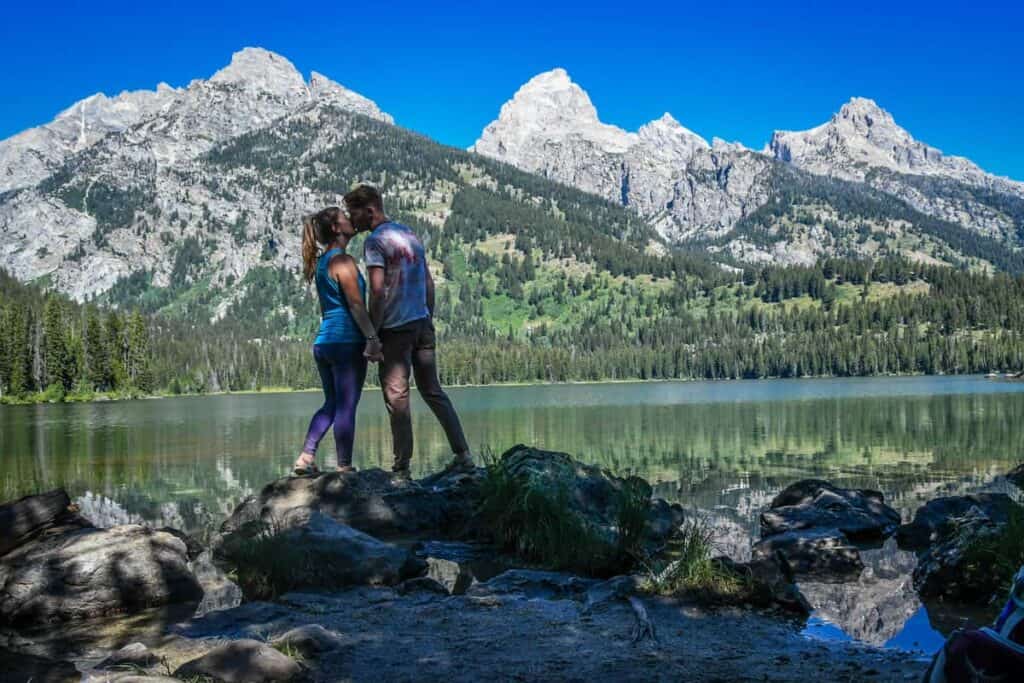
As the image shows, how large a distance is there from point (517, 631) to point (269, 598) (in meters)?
2.86

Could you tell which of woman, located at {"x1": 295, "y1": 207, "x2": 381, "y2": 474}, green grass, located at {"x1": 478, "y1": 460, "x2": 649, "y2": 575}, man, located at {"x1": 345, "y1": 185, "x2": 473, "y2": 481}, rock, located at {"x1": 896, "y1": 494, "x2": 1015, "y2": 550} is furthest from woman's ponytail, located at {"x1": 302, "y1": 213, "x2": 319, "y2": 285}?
rock, located at {"x1": 896, "y1": 494, "x2": 1015, "y2": 550}

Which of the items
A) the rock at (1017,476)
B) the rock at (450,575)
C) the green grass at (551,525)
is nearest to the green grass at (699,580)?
the green grass at (551,525)

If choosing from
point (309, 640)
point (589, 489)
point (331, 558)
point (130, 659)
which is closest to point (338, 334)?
point (331, 558)

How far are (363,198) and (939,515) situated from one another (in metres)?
9.79

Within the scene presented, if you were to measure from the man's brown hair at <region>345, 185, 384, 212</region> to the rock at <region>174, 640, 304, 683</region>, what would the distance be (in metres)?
7.66

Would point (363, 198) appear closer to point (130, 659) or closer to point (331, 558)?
point (331, 558)

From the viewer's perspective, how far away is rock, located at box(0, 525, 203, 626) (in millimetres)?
6977

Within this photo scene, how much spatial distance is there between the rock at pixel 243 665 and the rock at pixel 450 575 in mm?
2903

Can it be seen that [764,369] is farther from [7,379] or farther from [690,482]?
[690,482]

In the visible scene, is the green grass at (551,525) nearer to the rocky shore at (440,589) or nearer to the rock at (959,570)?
the rocky shore at (440,589)

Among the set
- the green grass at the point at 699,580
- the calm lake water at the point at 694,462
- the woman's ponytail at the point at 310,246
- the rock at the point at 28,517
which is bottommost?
the calm lake water at the point at 694,462

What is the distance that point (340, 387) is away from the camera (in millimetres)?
11164

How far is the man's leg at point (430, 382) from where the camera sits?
11680 mm

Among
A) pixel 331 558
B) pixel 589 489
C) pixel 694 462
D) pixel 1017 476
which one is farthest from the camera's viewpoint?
pixel 694 462
